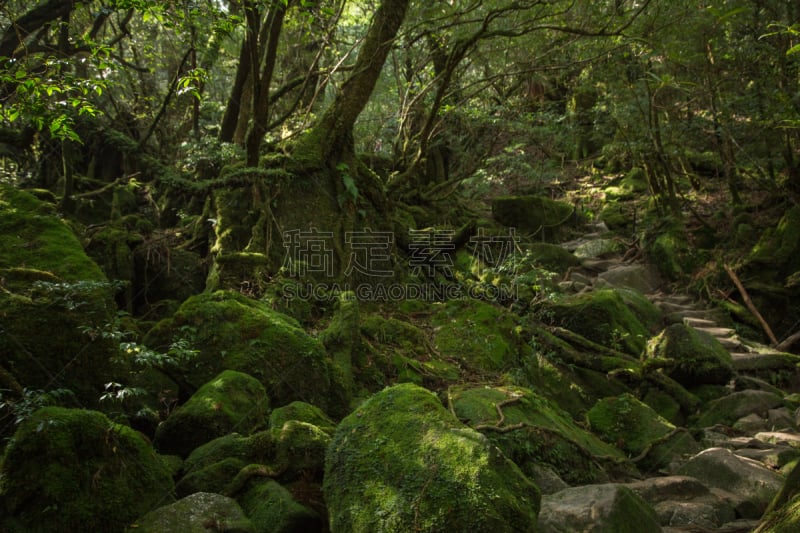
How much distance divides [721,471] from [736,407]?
279cm

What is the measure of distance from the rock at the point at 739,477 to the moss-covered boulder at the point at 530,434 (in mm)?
707

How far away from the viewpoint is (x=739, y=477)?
4.60m

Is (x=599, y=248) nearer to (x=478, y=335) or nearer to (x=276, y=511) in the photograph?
(x=478, y=335)

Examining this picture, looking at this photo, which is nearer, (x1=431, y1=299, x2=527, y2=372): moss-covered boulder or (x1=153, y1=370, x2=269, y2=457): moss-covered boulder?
(x1=153, y1=370, x2=269, y2=457): moss-covered boulder

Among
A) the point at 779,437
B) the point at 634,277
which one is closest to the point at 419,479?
the point at 779,437

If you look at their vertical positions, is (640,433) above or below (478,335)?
below

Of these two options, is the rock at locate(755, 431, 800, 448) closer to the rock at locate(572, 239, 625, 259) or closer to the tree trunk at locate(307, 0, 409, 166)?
the tree trunk at locate(307, 0, 409, 166)

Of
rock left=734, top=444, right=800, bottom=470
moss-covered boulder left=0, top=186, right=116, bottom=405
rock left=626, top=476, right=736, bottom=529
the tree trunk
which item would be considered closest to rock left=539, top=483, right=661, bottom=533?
rock left=626, top=476, right=736, bottom=529

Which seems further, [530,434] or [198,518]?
[530,434]

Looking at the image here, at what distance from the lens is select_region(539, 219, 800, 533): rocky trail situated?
133 inches

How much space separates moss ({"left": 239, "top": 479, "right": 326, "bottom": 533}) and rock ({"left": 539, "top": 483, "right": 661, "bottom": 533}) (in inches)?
55.7

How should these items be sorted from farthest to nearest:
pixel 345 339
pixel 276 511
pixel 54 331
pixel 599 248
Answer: pixel 599 248 < pixel 345 339 < pixel 54 331 < pixel 276 511

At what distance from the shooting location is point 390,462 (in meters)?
2.95

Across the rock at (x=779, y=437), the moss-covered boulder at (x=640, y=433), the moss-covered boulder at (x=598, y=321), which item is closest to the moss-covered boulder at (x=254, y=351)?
the moss-covered boulder at (x=640, y=433)
